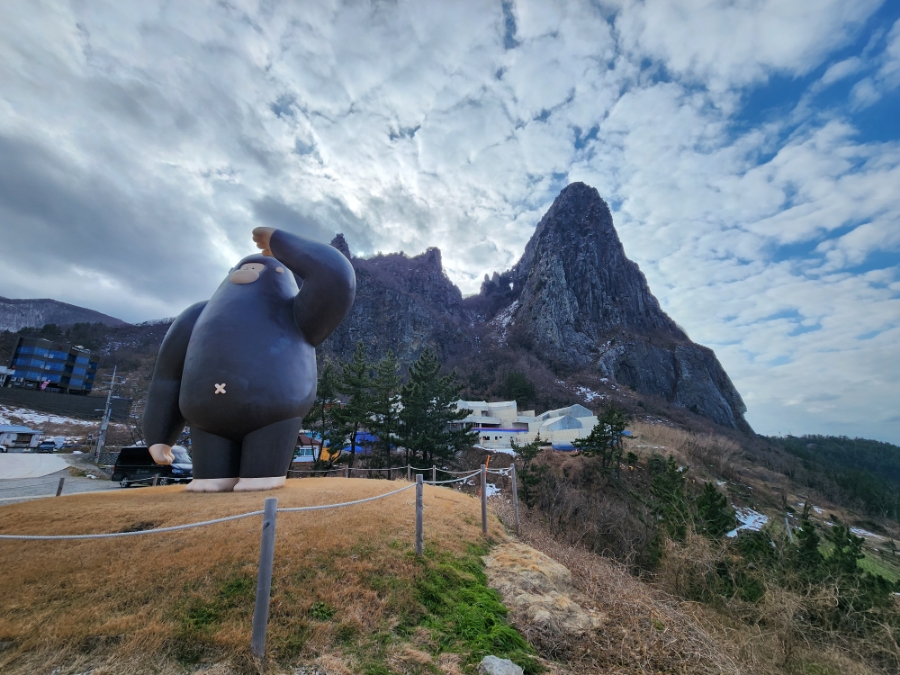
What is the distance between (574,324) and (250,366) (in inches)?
3766

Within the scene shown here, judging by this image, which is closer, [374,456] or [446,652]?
[446,652]

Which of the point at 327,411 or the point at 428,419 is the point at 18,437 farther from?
the point at 428,419

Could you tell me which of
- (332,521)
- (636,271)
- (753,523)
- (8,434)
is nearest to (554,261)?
(636,271)

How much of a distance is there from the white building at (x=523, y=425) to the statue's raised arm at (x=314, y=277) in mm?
26679

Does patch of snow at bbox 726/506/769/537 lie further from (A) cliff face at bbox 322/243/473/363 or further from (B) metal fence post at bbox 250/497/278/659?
(A) cliff face at bbox 322/243/473/363

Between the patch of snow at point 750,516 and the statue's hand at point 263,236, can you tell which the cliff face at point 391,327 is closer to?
the patch of snow at point 750,516

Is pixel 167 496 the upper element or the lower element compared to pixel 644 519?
upper

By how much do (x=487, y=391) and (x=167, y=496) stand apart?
2472 inches

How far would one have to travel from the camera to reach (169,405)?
357 inches

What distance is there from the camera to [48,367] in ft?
158

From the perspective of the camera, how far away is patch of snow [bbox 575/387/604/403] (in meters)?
72.1

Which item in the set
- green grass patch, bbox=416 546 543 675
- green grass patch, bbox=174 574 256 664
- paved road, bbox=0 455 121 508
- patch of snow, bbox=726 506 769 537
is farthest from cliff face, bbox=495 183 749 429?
green grass patch, bbox=174 574 256 664

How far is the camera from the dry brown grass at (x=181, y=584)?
2.69 meters

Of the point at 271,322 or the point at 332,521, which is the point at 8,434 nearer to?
the point at 271,322
